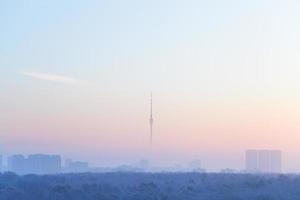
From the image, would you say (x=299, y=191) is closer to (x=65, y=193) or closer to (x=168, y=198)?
(x=168, y=198)

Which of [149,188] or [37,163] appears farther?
[37,163]

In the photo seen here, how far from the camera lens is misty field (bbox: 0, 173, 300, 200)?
51.4 meters

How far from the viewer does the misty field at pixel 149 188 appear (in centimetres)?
5144

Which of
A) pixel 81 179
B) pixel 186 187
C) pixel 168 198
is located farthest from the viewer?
pixel 81 179

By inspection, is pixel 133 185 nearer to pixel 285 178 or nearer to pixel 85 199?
pixel 85 199

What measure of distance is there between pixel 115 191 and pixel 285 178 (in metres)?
14.5

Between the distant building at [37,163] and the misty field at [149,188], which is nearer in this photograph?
the misty field at [149,188]

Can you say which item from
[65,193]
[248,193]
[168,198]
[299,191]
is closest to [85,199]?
[65,193]

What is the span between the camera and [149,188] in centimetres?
5347

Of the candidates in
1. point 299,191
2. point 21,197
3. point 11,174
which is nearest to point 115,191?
point 21,197

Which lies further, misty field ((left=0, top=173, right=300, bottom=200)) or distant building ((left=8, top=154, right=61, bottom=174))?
distant building ((left=8, top=154, right=61, bottom=174))

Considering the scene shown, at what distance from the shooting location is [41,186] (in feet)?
178

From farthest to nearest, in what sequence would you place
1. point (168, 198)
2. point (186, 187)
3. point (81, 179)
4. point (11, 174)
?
point (11, 174), point (81, 179), point (186, 187), point (168, 198)

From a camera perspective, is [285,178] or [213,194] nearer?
[213,194]
